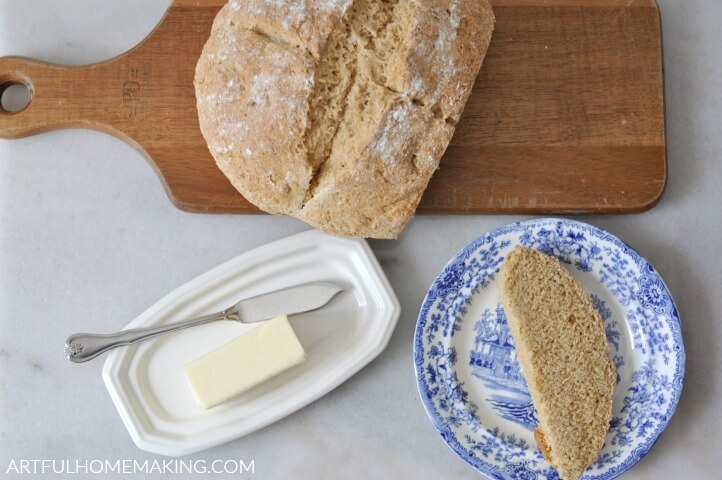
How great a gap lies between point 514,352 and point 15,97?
6.34 ft

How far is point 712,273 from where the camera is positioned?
210 centimetres

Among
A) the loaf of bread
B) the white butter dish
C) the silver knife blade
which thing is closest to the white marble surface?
the white butter dish

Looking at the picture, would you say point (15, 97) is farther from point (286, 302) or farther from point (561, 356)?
point (561, 356)

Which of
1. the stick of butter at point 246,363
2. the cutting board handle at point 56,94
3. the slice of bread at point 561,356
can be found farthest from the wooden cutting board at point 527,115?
the stick of butter at point 246,363

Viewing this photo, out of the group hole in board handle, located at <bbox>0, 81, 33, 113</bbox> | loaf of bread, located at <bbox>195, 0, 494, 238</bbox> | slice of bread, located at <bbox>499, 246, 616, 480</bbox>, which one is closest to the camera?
A: loaf of bread, located at <bbox>195, 0, 494, 238</bbox>

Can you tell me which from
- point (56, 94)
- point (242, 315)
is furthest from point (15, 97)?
point (242, 315)

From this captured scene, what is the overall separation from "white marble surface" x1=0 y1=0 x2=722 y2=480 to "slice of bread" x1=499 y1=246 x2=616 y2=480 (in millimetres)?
241

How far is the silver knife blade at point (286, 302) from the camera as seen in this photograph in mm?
2051

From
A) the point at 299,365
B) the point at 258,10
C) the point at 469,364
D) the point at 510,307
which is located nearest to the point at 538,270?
the point at 510,307

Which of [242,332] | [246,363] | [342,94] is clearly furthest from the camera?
[242,332]

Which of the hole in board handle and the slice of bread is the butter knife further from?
the hole in board handle

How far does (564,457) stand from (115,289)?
1584 mm

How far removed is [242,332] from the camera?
6.86 feet

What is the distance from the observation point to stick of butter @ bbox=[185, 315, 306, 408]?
1.97m
